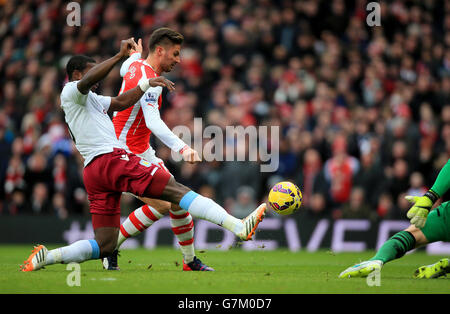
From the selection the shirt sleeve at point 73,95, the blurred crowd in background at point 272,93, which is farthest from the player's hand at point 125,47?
the blurred crowd in background at point 272,93

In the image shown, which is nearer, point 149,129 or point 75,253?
point 75,253

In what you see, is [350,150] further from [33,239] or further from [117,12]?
[117,12]

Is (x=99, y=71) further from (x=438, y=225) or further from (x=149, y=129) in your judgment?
(x=438, y=225)

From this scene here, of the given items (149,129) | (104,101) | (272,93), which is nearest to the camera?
(104,101)

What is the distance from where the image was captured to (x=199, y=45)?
17797mm

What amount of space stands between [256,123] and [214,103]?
4.31 ft

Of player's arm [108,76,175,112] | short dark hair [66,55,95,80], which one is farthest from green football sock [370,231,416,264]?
short dark hair [66,55,95,80]

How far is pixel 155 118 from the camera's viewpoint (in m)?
7.76

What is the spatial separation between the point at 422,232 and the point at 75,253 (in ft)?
11.1

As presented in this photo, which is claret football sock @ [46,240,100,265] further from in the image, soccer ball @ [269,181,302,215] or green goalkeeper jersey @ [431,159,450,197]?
green goalkeeper jersey @ [431,159,450,197]

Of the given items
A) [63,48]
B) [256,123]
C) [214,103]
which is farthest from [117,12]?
[256,123]

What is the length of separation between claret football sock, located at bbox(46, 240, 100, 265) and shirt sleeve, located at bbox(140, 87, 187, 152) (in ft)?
4.16

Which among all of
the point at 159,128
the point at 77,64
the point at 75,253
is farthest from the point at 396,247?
the point at 77,64

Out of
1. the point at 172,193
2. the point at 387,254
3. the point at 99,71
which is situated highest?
the point at 99,71
